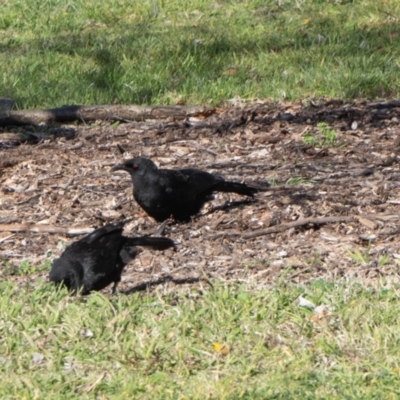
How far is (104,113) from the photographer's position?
9305 mm

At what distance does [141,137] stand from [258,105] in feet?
4.44

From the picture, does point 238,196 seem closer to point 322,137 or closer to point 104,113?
point 322,137

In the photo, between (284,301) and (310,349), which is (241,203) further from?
(310,349)

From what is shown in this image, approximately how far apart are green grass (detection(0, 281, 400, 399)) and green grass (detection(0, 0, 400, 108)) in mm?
4527

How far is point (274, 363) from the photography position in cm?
485

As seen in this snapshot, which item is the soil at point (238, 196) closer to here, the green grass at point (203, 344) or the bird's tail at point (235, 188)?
the bird's tail at point (235, 188)

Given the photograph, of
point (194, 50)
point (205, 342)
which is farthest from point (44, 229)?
point (194, 50)

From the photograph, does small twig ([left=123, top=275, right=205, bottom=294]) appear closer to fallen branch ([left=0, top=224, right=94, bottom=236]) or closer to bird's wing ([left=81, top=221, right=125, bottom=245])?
bird's wing ([left=81, top=221, right=125, bottom=245])

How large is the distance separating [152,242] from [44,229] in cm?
104

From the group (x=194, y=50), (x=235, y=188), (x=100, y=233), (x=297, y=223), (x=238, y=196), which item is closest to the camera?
(x=100, y=233)

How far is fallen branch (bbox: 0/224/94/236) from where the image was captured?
6.81 metres

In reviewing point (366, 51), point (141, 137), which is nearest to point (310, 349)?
point (141, 137)

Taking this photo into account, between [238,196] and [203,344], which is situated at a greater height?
[203,344]

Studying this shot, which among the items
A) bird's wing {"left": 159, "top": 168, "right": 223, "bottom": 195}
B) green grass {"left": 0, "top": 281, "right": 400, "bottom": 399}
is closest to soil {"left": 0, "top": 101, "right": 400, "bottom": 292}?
bird's wing {"left": 159, "top": 168, "right": 223, "bottom": 195}
